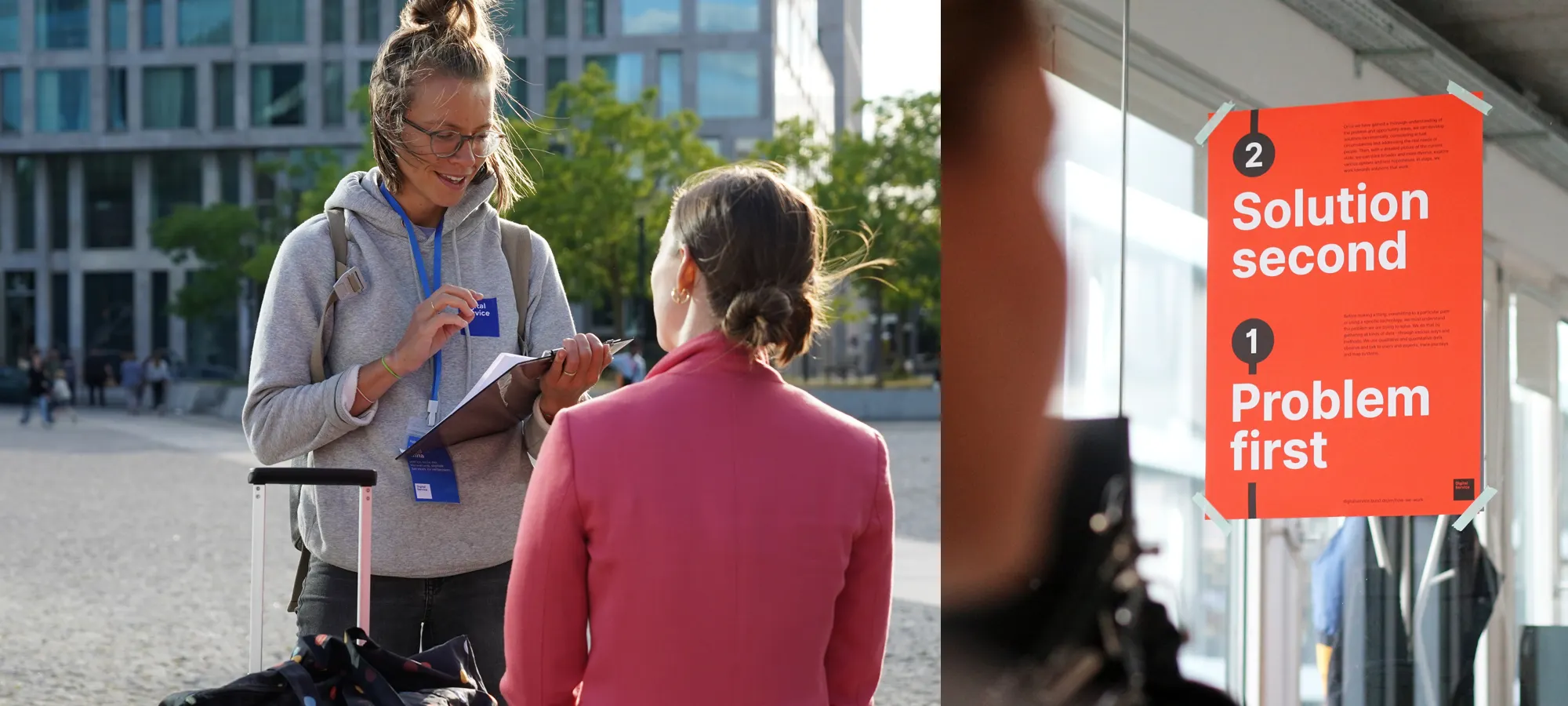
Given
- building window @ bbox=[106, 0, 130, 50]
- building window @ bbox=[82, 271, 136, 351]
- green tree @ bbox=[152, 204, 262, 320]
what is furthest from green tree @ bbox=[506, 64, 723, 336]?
building window @ bbox=[106, 0, 130, 50]

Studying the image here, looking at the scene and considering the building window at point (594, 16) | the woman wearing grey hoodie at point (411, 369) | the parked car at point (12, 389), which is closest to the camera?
the woman wearing grey hoodie at point (411, 369)

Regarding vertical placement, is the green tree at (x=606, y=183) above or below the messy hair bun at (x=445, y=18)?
above

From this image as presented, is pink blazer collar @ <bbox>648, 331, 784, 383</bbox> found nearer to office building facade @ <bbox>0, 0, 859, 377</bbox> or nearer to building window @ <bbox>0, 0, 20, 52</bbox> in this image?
office building facade @ <bbox>0, 0, 859, 377</bbox>

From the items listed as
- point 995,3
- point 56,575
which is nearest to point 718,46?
point 56,575

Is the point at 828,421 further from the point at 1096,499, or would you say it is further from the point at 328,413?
the point at 1096,499

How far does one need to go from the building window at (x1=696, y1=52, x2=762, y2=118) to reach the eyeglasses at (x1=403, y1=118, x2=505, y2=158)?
1855 inches

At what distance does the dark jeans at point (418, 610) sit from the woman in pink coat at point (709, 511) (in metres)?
0.70

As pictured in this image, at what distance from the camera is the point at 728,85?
4928 centimetres

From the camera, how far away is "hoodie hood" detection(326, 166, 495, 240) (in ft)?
8.57

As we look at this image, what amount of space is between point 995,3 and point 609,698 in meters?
2.60

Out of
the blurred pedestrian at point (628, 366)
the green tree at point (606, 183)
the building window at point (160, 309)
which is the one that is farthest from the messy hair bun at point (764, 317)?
the building window at point (160, 309)

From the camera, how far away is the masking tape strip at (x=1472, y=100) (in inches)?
140

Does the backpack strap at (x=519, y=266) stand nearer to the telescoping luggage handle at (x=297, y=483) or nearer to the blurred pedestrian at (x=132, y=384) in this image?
the telescoping luggage handle at (x=297, y=483)

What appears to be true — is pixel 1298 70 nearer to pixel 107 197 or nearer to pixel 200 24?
pixel 200 24
